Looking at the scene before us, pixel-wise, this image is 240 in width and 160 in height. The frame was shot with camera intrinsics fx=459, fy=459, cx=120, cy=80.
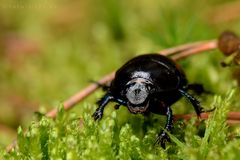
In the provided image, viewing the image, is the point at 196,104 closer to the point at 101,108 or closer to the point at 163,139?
the point at 163,139

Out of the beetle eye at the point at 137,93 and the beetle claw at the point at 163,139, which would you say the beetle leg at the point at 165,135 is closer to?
the beetle claw at the point at 163,139

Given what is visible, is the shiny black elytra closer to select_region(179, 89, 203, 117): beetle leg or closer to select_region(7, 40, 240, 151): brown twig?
select_region(179, 89, 203, 117): beetle leg

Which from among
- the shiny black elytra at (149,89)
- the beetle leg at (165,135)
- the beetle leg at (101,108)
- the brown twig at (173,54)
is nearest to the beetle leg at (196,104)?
the shiny black elytra at (149,89)

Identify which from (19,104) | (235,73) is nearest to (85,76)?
(19,104)

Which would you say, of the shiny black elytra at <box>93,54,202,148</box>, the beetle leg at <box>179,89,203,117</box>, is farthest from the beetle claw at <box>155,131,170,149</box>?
the beetle leg at <box>179,89,203,117</box>

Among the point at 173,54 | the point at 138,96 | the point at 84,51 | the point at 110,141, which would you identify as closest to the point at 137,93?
the point at 138,96
